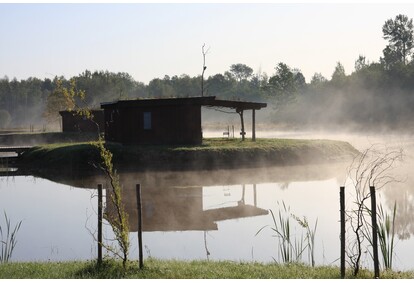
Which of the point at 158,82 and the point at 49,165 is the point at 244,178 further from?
the point at 158,82

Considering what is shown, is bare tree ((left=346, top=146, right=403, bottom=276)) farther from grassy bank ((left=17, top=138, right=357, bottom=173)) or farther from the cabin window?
the cabin window

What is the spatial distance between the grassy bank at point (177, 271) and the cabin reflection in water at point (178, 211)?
5.92 metres

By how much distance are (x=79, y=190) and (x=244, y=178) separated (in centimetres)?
878

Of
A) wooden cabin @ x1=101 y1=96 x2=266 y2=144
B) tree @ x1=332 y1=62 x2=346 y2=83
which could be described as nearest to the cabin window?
wooden cabin @ x1=101 y1=96 x2=266 y2=144

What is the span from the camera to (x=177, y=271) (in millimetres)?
11867

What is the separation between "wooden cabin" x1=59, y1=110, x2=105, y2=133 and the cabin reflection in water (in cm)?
3441

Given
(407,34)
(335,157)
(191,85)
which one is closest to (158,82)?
(191,85)

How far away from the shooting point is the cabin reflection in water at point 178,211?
19188 millimetres

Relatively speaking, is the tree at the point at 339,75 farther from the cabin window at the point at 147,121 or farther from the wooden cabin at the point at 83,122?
the cabin window at the point at 147,121

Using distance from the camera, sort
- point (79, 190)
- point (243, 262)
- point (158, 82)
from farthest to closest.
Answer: point (158, 82) → point (79, 190) → point (243, 262)

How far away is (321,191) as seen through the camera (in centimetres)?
2653

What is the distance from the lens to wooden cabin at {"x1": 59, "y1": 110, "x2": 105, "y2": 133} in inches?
2432

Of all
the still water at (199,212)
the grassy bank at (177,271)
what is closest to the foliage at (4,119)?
the still water at (199,212)

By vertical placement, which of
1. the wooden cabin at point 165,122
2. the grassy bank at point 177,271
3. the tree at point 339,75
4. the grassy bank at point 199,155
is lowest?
the grassy bank at point 177,271
